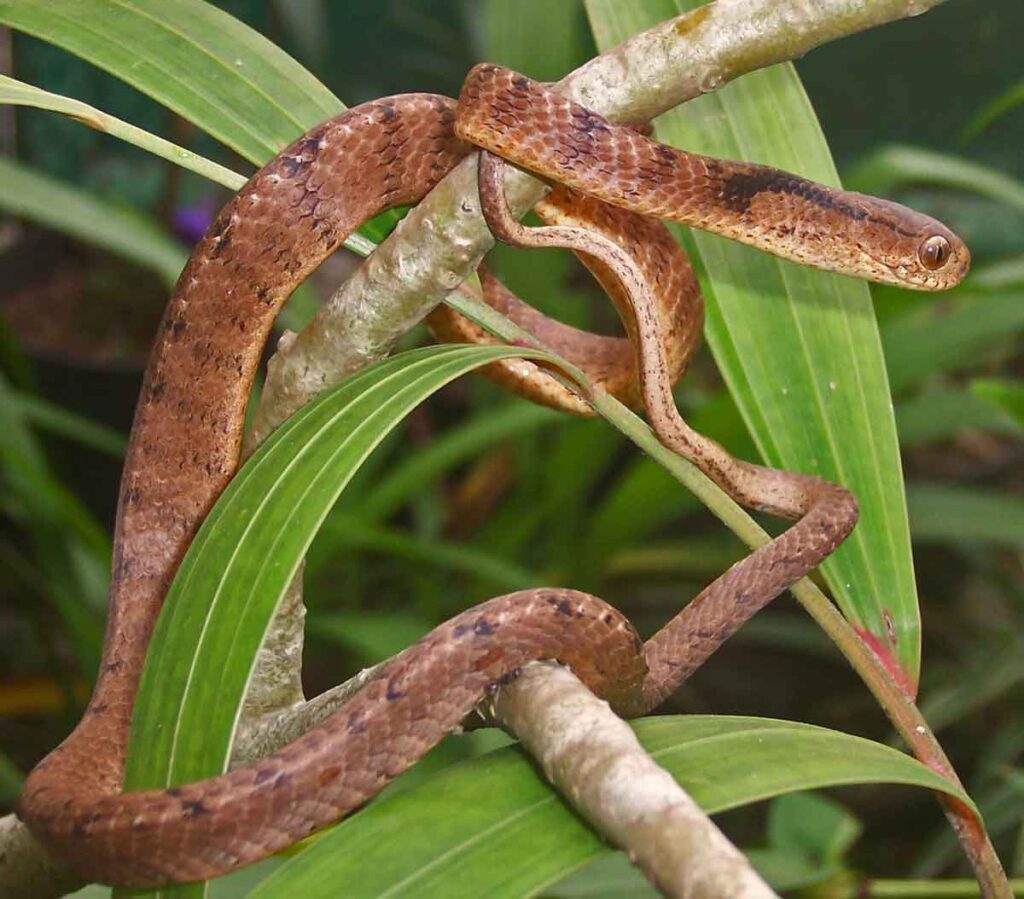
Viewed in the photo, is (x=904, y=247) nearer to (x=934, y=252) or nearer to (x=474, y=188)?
(x=934, y=252)

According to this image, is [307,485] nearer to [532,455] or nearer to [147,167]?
[532,455]

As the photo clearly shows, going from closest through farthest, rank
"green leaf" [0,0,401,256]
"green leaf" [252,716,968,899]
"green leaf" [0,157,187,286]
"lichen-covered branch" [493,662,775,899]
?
1. "lichen-covered branch" [493,662,775,899]
2. "green leaf" [252,716,968,899]
3. "green leaf" [0,0,401,256]
4. "green leaf" [0,157,187,286]

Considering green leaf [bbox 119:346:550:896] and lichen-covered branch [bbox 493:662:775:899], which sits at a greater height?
green leaf [bbox 119:346:550:896]

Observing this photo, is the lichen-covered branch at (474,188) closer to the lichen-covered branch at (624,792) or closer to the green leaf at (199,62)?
the green leaf at (199,62)

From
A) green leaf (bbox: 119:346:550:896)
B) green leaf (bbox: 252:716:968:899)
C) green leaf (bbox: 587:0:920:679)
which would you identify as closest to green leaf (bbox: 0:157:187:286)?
green leaf (bbox: 587:0:920:679)

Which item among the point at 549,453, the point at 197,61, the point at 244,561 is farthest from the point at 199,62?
the point at 549,453

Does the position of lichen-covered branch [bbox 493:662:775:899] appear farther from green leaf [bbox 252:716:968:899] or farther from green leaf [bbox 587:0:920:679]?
green leaf [bbox 587:0:920:679]

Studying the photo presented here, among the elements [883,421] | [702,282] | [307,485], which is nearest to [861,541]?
[883,421]

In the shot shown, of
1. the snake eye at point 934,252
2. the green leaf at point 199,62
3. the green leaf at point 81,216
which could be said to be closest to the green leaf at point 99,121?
the green leaf at point 199,62
